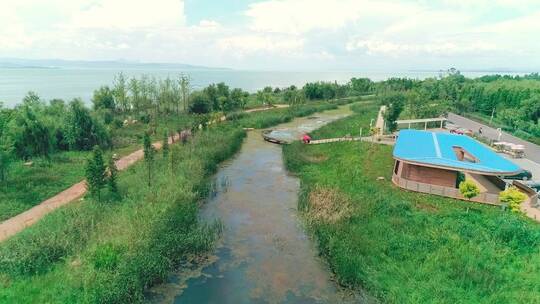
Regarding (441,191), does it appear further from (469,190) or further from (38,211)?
(38,211)

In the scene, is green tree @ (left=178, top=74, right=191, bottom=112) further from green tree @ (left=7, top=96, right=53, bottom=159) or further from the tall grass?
green tree @ (left=7, top=96, right=53, bottom=159)

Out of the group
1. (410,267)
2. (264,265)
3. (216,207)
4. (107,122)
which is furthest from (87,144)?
(410,267)

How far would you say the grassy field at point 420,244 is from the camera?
13.4 m

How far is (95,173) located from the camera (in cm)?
1930

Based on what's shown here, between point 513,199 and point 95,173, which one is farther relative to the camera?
point 95,173

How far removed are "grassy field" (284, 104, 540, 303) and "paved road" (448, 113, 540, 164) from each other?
62.8ft

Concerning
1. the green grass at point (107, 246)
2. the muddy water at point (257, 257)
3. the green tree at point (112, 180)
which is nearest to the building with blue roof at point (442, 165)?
the muddy water at point (257, 257)

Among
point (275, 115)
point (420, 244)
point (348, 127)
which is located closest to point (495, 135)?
point (348, 127)

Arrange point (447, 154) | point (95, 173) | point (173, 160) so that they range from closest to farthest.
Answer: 1. point (95, 173)
2. point (447, 154)
3. point (173, 160)

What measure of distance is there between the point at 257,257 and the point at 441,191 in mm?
13390

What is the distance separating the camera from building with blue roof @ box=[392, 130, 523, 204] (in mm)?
21375

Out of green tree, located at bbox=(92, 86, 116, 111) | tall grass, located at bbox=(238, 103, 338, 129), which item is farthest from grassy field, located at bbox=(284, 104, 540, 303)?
green tree, located at bbox=(92, 86, 116, 111)

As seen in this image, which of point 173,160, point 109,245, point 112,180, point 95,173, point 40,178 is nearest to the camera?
point 109,245

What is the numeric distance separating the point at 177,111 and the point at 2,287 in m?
41.8
